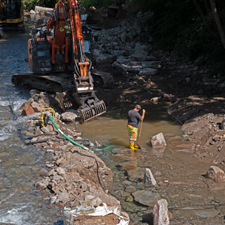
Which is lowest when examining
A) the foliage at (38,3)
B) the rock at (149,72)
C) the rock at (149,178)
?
the rock at (149,178)

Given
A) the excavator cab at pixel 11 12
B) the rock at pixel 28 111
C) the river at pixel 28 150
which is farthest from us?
the excavator cab at pixel 11 12

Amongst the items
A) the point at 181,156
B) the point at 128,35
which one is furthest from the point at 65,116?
the point at 128,35

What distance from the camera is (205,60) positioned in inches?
740

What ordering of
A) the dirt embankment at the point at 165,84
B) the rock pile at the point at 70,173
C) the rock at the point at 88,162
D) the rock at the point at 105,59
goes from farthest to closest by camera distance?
the rock at the point at 105,59
the dirt embankment at the point at 165,84
the rock at the point at 88,162
the rock pile at the point at 70,173

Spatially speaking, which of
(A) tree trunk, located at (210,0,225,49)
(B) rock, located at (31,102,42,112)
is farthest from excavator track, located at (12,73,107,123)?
(A) tree trunk, located at (210,0,225,49)

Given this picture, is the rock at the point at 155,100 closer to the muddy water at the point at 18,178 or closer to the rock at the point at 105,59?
the muddy water at the point at 18,178

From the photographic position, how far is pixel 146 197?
315 inches

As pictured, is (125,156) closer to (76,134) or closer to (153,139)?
(153,139)

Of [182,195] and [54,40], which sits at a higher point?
[54,40]

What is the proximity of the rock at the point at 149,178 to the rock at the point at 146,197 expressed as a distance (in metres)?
0.34

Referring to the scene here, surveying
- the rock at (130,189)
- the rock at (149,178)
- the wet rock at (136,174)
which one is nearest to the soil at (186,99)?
the wet rock at (136,174)

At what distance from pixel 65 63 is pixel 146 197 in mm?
11216

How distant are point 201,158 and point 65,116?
6.02 metres

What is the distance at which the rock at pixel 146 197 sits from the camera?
25.6 feet
